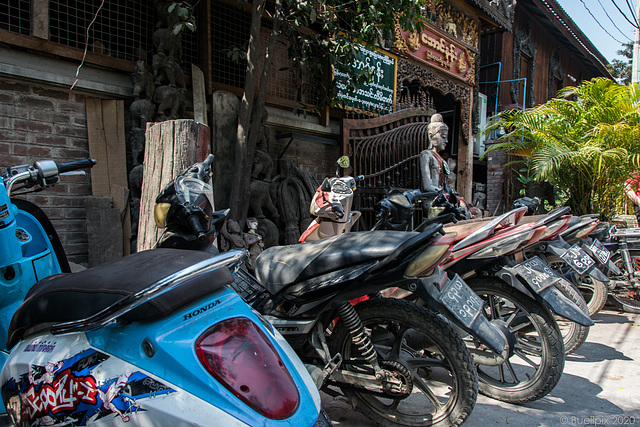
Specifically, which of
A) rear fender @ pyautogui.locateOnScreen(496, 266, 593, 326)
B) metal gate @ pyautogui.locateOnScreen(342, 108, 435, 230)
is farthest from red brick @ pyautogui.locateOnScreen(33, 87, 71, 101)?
rear fender @ pyautogui.locateOnScreen(496, 266, 593, 326)

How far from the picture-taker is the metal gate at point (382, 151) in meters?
6.10

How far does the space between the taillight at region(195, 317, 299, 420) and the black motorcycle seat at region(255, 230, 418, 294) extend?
0.77 m

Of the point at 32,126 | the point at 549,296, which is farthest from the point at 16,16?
the point at 549,296

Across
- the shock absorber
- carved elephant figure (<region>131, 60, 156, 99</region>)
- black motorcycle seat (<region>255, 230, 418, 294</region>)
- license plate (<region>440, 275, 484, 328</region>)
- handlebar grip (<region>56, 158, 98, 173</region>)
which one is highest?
carved elephant figure (<region>131, 60, 156, 99</region>)

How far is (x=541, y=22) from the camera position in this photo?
1331cm

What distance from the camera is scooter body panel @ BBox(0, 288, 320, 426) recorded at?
1.03 meters

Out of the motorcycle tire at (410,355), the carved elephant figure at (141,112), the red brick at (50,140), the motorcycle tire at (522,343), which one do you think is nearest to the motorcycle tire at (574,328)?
the motorcycle tire at (522,343)

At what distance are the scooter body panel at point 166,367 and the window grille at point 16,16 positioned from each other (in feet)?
12.1

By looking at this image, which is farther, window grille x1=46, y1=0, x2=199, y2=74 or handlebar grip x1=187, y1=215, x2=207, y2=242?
window grille x1=46, y1=0, x2=199, y2=74

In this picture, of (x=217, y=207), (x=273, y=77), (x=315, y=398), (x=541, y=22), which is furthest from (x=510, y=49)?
(x=315, y=398)

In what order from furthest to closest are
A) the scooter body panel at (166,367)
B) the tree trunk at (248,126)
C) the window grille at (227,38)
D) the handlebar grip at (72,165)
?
the window grille at (227,38), the tree trunk at (248,126), the handlebar grip at (72,165), the scooter body panel at (166,367)

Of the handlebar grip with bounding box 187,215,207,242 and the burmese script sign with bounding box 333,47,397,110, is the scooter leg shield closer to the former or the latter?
the handlebar grip with bounding box 187,215,207,242

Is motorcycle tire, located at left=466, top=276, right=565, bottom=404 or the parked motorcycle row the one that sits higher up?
the parked motorcycle row

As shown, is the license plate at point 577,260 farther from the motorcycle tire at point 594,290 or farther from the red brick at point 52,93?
the red brick at point 52,93
